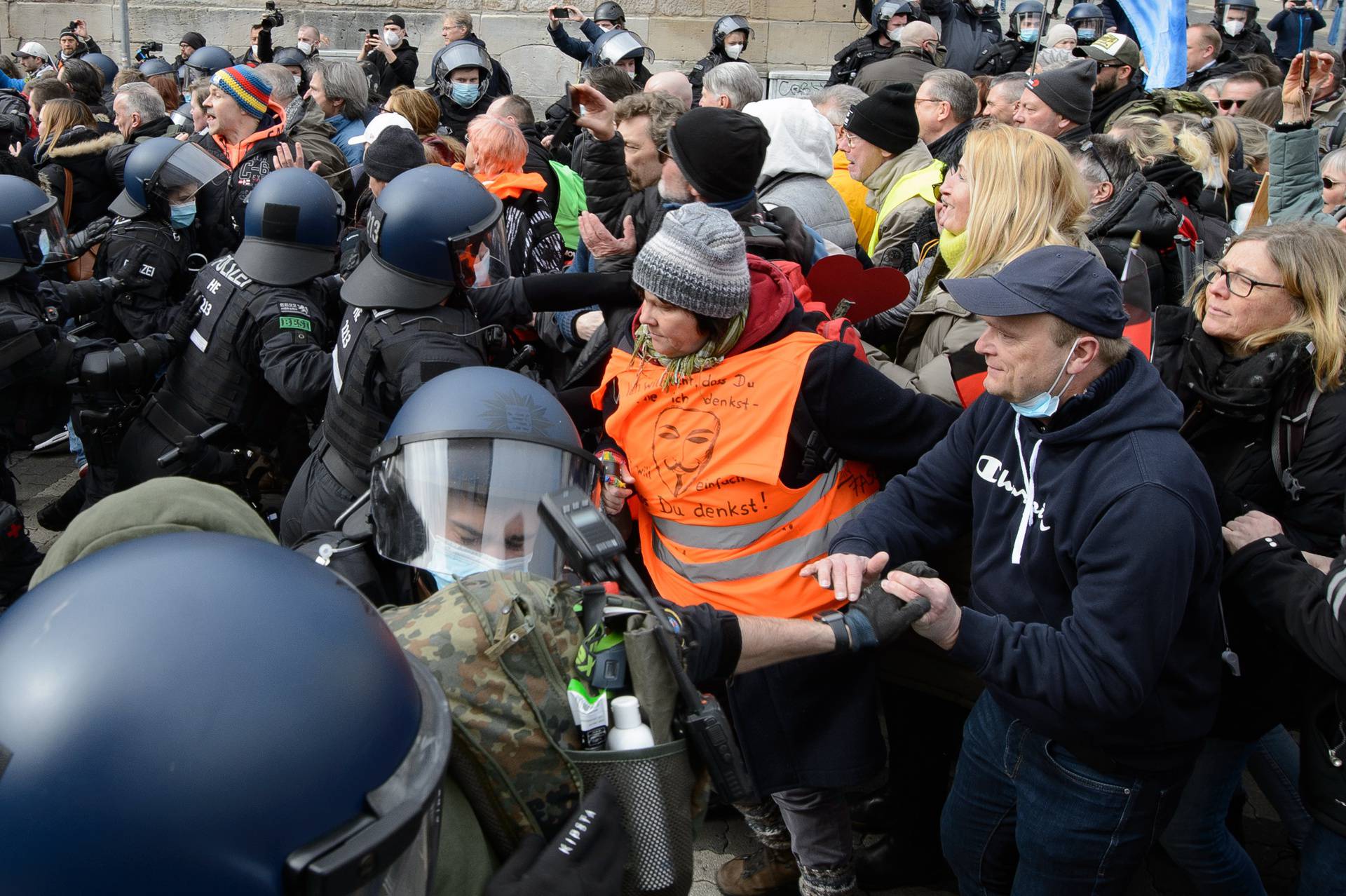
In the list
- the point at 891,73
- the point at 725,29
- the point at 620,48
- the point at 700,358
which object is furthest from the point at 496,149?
the point at 725,29

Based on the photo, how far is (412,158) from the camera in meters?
4.71

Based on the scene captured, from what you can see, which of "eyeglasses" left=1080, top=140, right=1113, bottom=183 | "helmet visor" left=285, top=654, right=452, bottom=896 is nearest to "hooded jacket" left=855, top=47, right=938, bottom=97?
"eyeglasses" left=1080, top=140, right=1113, bottom=183

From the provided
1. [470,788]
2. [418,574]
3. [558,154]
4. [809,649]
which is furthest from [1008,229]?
[558,154]

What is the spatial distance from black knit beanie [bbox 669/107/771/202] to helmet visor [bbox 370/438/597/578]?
4.11ft

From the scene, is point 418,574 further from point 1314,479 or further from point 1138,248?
point 1138,248

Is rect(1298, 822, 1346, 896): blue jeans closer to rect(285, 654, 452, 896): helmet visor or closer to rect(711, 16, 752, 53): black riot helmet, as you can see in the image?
rect(285, 654, 452, 896): helmet visor

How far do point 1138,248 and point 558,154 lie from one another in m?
5.00

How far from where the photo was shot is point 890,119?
Result: 4445 millimetres

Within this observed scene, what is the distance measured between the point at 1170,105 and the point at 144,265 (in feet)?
16.5

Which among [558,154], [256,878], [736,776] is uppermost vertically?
[256,878]

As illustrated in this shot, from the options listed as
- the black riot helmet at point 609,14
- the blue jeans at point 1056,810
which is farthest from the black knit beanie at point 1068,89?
the black riot helmet at point 609,14

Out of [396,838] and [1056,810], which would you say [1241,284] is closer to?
[1056,810]

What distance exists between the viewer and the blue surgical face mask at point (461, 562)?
206 centimetres

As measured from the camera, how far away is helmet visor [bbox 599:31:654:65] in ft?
27.9
